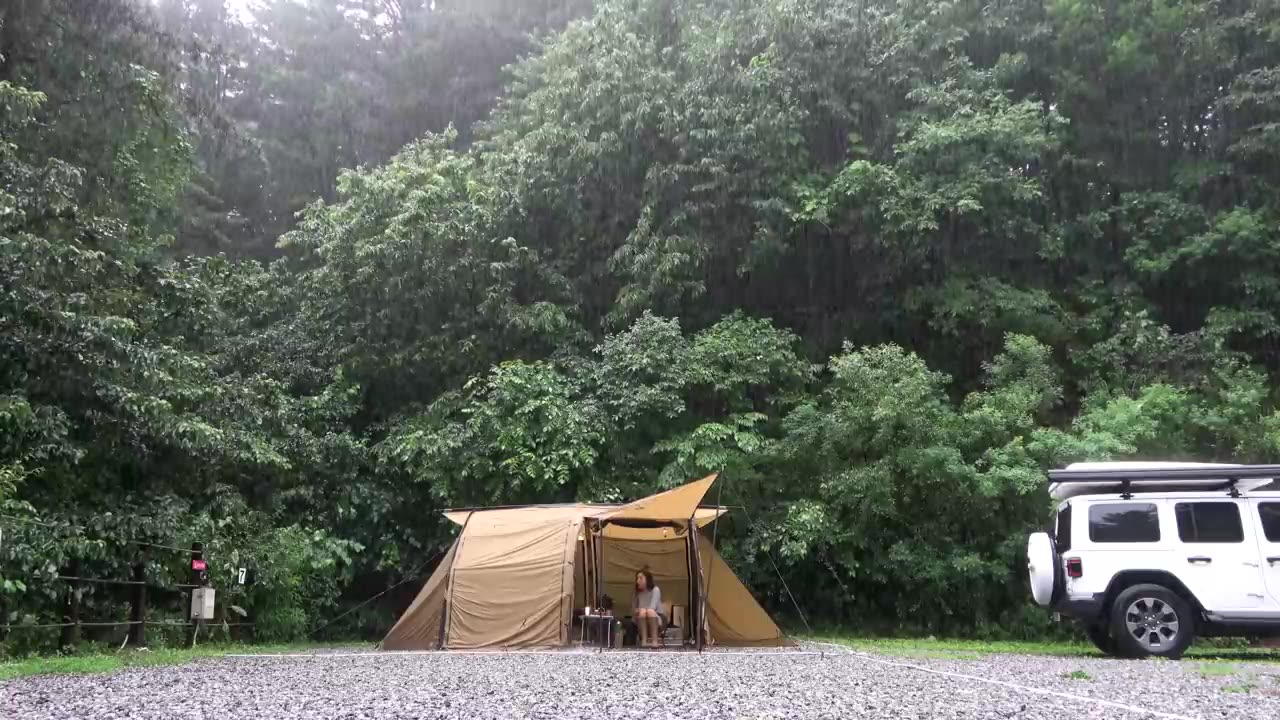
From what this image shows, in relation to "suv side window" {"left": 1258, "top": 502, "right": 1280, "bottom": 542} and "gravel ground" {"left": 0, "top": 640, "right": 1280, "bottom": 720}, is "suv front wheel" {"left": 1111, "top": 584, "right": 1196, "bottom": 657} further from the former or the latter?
"suv side window" {"left": 1258, "top": 502, "right": 1280, "bottom": 542}

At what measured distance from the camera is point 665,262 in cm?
1705

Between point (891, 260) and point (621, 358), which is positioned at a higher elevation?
point (891, 260)

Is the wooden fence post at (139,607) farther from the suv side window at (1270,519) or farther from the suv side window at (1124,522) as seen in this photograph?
the suv side window at (1270,519)

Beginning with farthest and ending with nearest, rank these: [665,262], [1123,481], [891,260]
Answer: [891,260], [665,262], [1123,481]

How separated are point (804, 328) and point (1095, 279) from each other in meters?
5.12

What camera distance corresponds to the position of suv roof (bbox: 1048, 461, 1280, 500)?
9.30m

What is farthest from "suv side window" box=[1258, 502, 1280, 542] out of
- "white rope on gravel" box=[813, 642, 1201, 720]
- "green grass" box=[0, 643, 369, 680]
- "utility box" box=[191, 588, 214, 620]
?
→ "utility box" box=[191, 588, 214, 620]

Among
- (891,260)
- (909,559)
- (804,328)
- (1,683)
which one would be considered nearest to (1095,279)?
(891,260)

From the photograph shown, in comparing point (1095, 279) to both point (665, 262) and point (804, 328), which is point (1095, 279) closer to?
point (804, 328)

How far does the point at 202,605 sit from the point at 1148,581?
31.1ft

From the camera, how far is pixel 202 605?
38.3 feet

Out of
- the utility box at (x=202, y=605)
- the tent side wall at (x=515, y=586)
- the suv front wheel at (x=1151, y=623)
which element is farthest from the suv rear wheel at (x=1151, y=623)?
the utility box at (x=202, y=605)

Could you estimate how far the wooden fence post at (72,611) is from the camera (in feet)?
31.9

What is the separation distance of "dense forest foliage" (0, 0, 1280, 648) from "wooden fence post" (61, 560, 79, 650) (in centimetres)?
126
